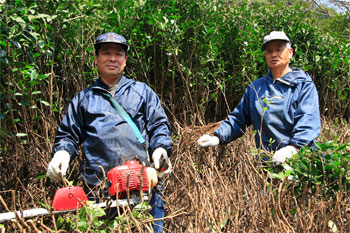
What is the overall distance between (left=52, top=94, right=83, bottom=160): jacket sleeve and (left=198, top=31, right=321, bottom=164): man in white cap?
1009mm

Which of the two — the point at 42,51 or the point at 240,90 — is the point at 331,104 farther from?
the point at 42,51

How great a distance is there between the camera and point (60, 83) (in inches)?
140

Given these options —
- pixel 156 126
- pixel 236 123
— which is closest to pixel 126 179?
pixel 156 126

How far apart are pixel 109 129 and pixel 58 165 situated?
42 centimetres

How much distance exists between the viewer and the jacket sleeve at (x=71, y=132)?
2.35m

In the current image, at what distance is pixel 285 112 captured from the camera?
2.67m

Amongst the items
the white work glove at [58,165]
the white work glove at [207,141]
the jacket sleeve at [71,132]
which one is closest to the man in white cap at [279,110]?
the white work glove at [207,141]

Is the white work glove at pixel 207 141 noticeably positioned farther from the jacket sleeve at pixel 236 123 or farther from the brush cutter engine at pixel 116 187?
the brush cutter engine at pixel 116 187

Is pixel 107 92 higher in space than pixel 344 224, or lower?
higher

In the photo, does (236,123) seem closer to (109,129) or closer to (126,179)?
(109,129)

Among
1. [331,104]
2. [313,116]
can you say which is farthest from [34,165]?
[331,104]

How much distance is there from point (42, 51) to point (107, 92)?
0.99 meters

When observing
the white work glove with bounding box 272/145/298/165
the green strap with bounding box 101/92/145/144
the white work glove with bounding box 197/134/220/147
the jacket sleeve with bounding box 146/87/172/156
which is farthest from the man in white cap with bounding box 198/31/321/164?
the green strap with bounding box 101/92/145/144

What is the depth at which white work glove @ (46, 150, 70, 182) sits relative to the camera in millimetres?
2189
